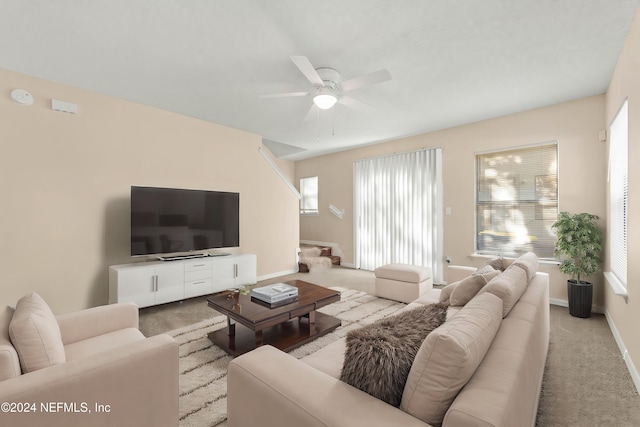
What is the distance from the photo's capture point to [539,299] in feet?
6.09

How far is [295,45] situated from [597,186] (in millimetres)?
3912

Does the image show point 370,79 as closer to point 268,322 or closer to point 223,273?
point 268,322

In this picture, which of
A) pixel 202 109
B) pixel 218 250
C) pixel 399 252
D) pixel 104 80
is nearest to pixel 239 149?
pixel 202 109

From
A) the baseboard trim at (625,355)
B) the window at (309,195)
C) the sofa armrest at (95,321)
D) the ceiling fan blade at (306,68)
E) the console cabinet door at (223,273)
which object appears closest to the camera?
the sofa armrest at (95,321)

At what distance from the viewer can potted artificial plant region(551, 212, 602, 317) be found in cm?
324

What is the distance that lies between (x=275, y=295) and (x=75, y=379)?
1545 millimetres

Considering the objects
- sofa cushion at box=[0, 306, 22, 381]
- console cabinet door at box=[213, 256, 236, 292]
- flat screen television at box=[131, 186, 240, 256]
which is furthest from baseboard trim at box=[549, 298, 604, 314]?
sofa cushion at box=[0, 306, 22, 381]

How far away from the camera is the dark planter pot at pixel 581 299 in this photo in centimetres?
323

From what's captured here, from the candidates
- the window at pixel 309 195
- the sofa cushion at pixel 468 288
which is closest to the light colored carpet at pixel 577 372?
the sofa cushion at pixel 468 288

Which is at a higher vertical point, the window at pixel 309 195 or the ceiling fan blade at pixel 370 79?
the ceiling fan blade at pixel 370 79

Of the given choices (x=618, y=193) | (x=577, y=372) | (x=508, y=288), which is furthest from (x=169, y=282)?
(x=618, y=193)

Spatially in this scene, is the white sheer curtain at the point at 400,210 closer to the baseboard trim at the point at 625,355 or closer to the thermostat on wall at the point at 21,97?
the baseboard trim at the point at 625,355

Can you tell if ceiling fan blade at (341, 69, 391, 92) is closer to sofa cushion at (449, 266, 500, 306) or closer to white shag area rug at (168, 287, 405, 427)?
sofa cushion at (449, 266, 500, 306)

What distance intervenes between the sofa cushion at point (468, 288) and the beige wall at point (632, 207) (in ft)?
3.13
